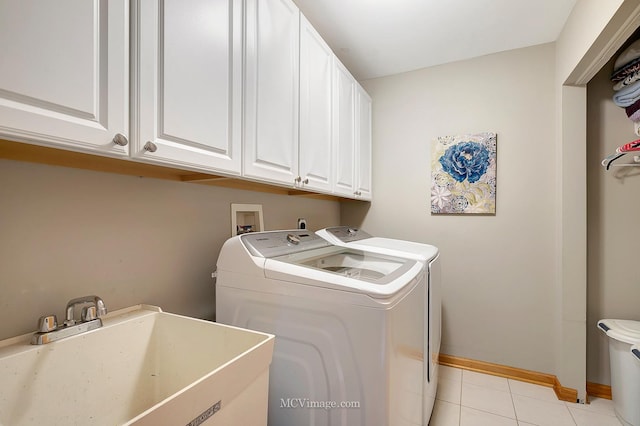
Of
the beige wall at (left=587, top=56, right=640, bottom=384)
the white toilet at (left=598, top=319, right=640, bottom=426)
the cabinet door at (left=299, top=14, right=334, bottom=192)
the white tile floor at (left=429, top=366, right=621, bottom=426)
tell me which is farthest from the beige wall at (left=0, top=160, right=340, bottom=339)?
the beige wall at (left=587, top=56, right=640, bottom=384)

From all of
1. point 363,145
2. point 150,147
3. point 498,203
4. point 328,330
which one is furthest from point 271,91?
point 498,203

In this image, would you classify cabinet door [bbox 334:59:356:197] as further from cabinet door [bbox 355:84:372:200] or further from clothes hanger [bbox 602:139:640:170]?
clothes hanger [bbox 602:139:640:170]

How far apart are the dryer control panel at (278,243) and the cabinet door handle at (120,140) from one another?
0.62 metres

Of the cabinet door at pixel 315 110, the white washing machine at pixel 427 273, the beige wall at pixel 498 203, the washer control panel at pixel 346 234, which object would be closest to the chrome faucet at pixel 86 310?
the cabinet door at pixel 315 110

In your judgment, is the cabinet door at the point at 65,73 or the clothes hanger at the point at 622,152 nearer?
the cabinet door at the point at 65,73

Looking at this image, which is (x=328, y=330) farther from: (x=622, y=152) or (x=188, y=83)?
(x=622, y=152)

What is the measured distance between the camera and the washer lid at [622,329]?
67.6 inches

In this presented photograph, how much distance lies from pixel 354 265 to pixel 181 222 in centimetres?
86

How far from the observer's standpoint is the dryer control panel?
1258 millimetres

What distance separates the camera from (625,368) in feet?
5.66

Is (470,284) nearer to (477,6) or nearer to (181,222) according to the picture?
(477,6)

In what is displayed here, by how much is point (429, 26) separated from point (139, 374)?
2516mm

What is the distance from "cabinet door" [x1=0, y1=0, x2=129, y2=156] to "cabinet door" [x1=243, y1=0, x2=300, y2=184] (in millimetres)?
492

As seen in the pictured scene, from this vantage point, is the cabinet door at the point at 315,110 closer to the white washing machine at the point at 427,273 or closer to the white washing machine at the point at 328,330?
the white washing machine at the point at 427,273
